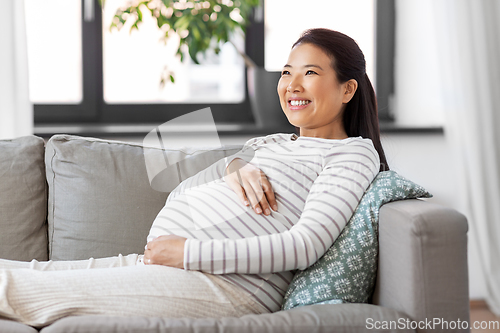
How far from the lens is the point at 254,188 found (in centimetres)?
113

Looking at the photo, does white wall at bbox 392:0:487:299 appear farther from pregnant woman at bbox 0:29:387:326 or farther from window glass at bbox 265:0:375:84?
pregnant woman at bbox 0:29:387:326

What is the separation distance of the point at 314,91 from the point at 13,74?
127 centimetres

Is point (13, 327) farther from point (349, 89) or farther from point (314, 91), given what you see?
point (349, 89)

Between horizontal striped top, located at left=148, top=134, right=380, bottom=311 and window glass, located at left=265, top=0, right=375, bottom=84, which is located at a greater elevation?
window glass, located at left=265, top=0, right=375, bottom=84

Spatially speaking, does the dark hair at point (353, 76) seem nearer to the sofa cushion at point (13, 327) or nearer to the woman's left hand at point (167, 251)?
the woman's left hand at point (167, 251)

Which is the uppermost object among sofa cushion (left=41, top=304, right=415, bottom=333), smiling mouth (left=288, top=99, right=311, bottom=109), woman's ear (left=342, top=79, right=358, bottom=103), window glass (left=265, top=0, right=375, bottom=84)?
window glass (left=265, top=0, right=375, bottom=84)

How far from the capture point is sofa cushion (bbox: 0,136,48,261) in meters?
1.36

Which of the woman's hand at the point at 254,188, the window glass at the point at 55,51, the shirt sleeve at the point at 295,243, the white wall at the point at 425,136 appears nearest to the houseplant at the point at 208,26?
the window glass at the point at 55,51

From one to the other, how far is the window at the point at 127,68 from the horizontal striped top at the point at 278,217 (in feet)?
3.81

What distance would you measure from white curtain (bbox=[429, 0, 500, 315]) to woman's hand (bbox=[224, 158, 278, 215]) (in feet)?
4.19

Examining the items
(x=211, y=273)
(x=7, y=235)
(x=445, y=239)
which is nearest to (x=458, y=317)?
(x=445, y=239)

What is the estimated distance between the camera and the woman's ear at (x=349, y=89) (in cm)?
129

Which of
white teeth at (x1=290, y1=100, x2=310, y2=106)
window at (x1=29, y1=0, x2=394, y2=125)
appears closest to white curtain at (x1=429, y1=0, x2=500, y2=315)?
window at (x1=29, y1=0, x2=394, y2=125)

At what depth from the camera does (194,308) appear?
98 centimetres
